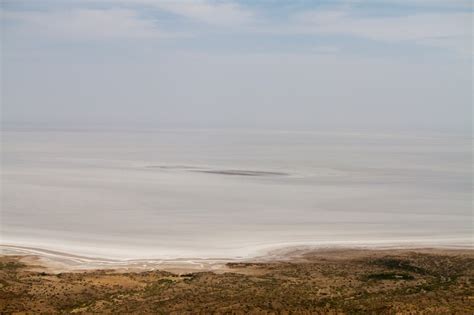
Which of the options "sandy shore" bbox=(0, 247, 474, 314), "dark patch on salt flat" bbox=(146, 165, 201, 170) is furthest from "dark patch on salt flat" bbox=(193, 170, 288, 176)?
"sandy shore" bbox=(0, 247, 474, 314)

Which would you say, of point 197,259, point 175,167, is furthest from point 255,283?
point 175,167

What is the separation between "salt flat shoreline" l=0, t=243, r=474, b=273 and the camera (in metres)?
25.7

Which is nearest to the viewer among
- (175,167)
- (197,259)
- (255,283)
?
(255,283)

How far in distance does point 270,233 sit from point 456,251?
30.1ft

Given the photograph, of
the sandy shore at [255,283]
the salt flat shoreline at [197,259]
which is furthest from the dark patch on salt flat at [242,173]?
the sandy shore at [255,283]

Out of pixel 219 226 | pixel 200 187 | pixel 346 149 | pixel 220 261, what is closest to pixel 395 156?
pixel 346 149

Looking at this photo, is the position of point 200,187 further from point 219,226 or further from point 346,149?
point 346,149

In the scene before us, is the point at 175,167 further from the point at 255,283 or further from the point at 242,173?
the point at 255,283

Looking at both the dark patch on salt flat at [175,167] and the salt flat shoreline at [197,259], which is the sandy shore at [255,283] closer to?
the salt flat shoreline at [197,259]

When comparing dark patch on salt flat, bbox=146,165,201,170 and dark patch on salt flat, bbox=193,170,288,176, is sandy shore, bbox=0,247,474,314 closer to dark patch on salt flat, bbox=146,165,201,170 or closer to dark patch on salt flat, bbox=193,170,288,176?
dark patch on salt flat, bbox=193,170,288,176

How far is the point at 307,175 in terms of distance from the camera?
2259 inches

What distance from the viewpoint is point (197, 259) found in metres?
27.4

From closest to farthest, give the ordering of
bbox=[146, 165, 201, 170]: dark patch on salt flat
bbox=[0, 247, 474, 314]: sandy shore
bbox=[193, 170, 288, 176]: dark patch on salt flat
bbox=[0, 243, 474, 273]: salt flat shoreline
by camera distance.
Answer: bbox=[0, 247, 474, 314]: sandy shore < bbox=[0, 243, 474, 273]: salt flat shoreline < bbox=[193, 170, 288, 176]: dark patch on salt flat < bbox=[146, 165, 201, 170]: dark patch on salt flat

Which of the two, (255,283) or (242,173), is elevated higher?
(242,173)
